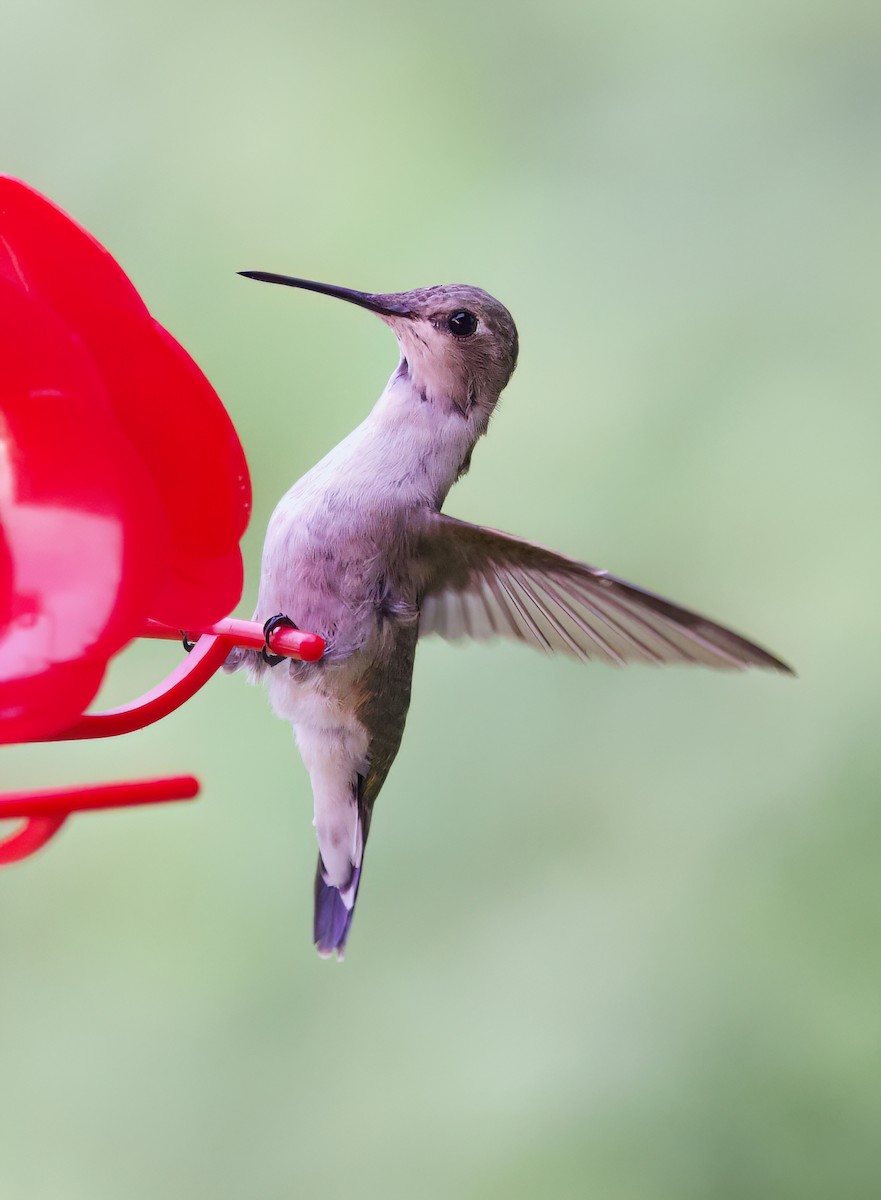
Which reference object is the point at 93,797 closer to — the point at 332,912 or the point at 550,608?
the point at 550,608

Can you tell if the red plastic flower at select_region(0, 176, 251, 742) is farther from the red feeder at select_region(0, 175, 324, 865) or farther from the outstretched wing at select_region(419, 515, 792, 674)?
the outstretched wing at select_region(419, 515, 792, 674)

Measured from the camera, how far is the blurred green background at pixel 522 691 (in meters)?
2.49

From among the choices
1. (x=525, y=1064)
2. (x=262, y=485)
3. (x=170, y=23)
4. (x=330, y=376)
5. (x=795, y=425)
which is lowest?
(x=525, y=1064)

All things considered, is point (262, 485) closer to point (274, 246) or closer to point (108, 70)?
point (274, 246)

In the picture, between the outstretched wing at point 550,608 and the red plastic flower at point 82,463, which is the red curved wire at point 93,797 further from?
the outstretched wing at point 550,608

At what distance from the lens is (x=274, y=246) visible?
2850 millimetres

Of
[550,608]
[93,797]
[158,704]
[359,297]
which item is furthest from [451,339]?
[93,797]

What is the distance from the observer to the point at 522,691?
268cm

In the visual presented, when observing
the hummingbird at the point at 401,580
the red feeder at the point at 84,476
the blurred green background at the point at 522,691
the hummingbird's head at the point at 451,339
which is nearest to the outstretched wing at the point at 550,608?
the hummingbird at the point at 401,580

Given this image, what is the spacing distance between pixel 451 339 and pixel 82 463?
2.60 ft

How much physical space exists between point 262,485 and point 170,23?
1.00 metres

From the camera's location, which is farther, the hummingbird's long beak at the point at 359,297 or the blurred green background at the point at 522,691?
the blurred green background at the point at 522,691

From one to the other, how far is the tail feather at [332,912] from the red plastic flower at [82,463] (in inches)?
36.2

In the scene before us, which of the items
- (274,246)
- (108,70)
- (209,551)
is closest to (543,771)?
(274,246)
